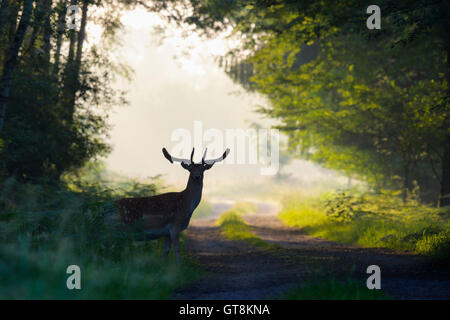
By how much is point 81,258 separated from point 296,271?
382 cm

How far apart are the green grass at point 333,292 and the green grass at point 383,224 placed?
3.56 meters

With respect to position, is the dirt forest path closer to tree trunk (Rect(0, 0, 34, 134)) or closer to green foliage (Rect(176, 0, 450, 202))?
green foliage (Rect(176, 0, 450, 202))

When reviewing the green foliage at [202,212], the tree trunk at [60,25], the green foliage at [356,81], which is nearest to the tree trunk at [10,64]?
the tree trunk at [60,25]

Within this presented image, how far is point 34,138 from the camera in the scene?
44.2 ft

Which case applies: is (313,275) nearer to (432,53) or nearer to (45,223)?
(45,223)

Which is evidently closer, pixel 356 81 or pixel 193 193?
pixel 193 193

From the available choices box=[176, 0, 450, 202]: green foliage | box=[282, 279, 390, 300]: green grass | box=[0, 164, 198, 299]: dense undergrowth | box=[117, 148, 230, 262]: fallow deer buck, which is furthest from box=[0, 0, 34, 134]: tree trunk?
box=[282, 279, 390, 300]: green grass

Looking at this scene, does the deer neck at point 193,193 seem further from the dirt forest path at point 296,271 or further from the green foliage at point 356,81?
the green foliage at point 356,81

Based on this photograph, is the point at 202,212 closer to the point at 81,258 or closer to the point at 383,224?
the point at 383,224

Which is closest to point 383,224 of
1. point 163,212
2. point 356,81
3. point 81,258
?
point 356,81

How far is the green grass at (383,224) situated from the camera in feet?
37.1

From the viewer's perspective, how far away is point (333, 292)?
6969mm

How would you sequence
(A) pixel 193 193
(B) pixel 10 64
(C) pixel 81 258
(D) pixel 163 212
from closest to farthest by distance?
(C) pixel 81 258 < (D) pixel 163 212 < (A) pixel 193 193 < (B) pixel 10 64

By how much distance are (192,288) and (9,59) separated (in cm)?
751
